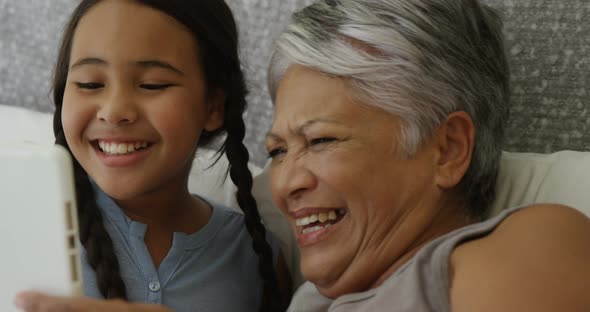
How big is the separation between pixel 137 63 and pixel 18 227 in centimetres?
42

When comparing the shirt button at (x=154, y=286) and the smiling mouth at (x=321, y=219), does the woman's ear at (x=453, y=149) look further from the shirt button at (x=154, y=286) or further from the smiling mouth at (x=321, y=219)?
the shirt button at (x=154, y=286)

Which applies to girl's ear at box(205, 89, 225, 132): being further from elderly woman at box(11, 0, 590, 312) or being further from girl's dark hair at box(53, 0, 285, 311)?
elderly woman at box(11, 0, 590, 312)

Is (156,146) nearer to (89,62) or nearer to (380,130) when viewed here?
(89,62)

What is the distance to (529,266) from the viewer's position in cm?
82

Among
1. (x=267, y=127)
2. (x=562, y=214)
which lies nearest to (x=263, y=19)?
(x=267, y=127)

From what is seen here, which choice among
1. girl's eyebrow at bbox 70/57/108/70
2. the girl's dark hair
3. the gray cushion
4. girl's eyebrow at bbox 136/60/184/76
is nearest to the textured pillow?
the gray cushion

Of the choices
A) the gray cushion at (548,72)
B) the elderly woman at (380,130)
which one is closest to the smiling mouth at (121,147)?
the elderly woman at (380,130)

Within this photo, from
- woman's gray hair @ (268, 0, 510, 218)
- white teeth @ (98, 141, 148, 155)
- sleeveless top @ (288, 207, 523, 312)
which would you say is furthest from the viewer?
white teeth @ (98, 141, 148, 155)

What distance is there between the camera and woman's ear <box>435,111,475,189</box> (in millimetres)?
1059

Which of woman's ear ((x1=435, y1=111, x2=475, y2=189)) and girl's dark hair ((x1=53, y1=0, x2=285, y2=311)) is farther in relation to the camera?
girl's dark hair ((x1=53, y1=0, x2=285, y2=311))

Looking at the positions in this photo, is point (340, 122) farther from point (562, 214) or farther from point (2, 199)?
point (2, 199)

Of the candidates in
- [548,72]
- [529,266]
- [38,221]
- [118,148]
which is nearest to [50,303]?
[38,221]

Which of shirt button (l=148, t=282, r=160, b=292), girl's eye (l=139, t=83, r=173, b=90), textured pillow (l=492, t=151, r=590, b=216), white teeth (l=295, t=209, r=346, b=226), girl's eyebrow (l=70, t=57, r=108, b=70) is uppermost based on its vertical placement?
girl's eyebrow (l=70, t=57, r=108, b=70)

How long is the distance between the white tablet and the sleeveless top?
39cm
